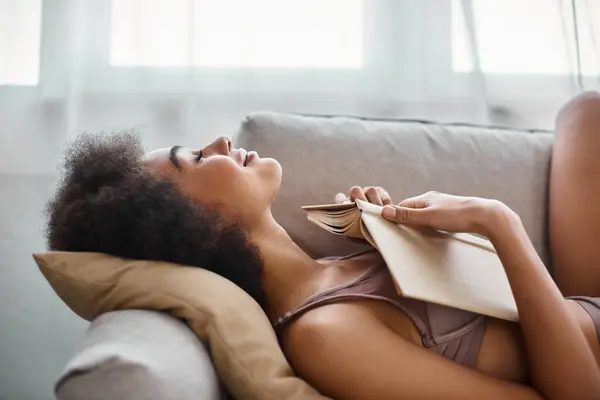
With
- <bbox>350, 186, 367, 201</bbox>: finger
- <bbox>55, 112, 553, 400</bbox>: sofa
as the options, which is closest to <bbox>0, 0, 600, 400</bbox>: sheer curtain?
<bbox>55, 112, 553, 400</bbox>: sofa

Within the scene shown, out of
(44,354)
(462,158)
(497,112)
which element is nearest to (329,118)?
(462,158)

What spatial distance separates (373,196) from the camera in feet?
3.96

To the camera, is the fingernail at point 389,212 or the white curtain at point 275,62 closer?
the fingernail at point 389,212

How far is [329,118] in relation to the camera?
1469mm

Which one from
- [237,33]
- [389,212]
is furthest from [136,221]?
[237,33]

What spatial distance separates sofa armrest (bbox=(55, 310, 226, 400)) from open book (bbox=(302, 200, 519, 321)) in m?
0.31

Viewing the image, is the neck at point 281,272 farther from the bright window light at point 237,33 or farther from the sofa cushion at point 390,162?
the bright window light at point 237,33

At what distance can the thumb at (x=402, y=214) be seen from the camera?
3.44ft

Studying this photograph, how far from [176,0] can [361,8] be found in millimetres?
520

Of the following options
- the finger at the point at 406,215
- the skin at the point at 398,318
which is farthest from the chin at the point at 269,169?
the finger at the point at 406,215

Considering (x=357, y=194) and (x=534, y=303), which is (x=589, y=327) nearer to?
(x=534, y=303)

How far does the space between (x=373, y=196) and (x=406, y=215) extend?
161 millimetres

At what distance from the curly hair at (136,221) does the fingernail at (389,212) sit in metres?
0.24

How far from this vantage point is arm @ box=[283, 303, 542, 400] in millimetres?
868
